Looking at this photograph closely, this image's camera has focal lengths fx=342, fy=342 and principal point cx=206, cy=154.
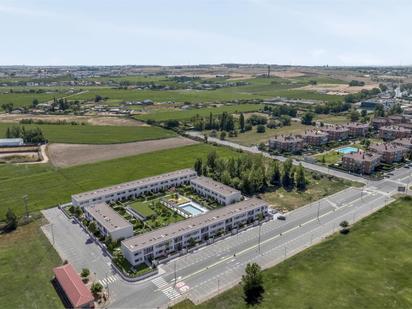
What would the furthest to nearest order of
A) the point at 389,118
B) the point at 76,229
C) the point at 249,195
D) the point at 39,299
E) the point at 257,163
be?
the point at 389,118
the point at 257,163
the point at 249,195
the point at 76,229
the point at 39,299

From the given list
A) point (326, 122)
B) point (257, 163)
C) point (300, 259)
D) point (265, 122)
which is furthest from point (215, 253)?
point (326, 122)

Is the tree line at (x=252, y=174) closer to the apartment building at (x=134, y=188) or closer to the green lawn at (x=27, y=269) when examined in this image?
the apartment building at (x=134, y=188)

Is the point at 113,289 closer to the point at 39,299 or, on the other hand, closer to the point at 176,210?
the point at 39,299

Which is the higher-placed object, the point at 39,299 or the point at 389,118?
the point at 389,118

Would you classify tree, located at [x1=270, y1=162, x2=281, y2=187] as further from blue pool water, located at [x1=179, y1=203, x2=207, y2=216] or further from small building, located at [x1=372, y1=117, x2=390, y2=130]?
small building, located at [x1=372, y1=117, x2=390, y2=130]

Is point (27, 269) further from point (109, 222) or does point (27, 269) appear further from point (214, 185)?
point (214, 185)

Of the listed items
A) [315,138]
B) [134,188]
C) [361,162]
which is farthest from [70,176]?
[315,138]

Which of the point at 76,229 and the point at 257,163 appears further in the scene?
the point at 257,163
